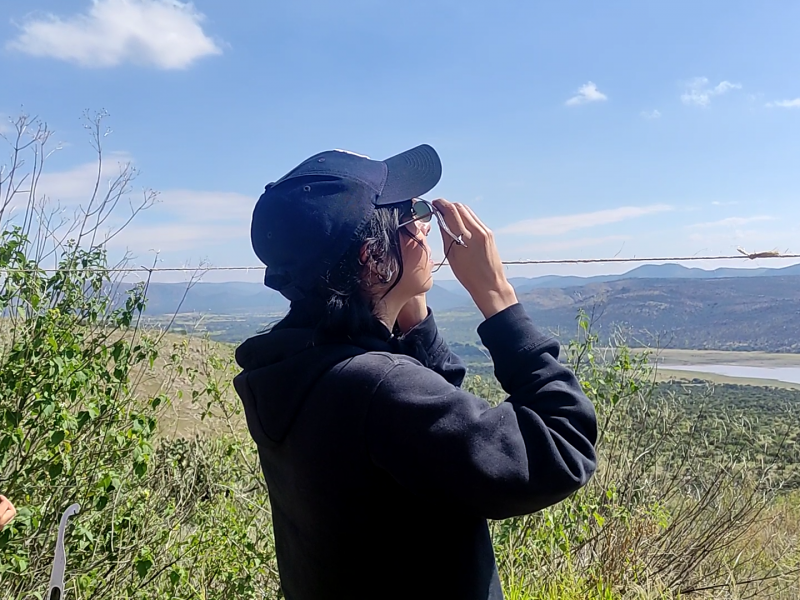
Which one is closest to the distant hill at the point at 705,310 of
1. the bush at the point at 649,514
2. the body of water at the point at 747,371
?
the body of water at the point at 747,371

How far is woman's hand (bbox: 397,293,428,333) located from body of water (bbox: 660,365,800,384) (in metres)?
2.79

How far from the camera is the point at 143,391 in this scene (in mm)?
3795

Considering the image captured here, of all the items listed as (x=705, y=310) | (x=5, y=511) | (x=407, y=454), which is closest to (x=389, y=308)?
(x=407, y=454)

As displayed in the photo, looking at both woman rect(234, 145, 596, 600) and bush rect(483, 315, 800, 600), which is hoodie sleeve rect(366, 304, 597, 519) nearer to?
woman rect(234, 145, 596, 600)

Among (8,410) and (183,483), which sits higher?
(8,410)

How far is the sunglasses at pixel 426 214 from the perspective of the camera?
1.37 m

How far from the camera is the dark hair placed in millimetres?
1266

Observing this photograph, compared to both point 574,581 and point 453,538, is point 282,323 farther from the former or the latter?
point 574,581

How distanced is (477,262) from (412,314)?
0.22 meters

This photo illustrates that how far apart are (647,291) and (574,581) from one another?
238 cm

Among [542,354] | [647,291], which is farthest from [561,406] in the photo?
[647,291]

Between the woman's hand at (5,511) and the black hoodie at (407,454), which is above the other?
the black hoodie at (407,454)

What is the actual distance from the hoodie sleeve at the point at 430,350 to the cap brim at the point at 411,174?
302 mm

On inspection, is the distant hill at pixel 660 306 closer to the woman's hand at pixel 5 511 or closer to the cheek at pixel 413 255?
the woman's hand at pixel 5 511
